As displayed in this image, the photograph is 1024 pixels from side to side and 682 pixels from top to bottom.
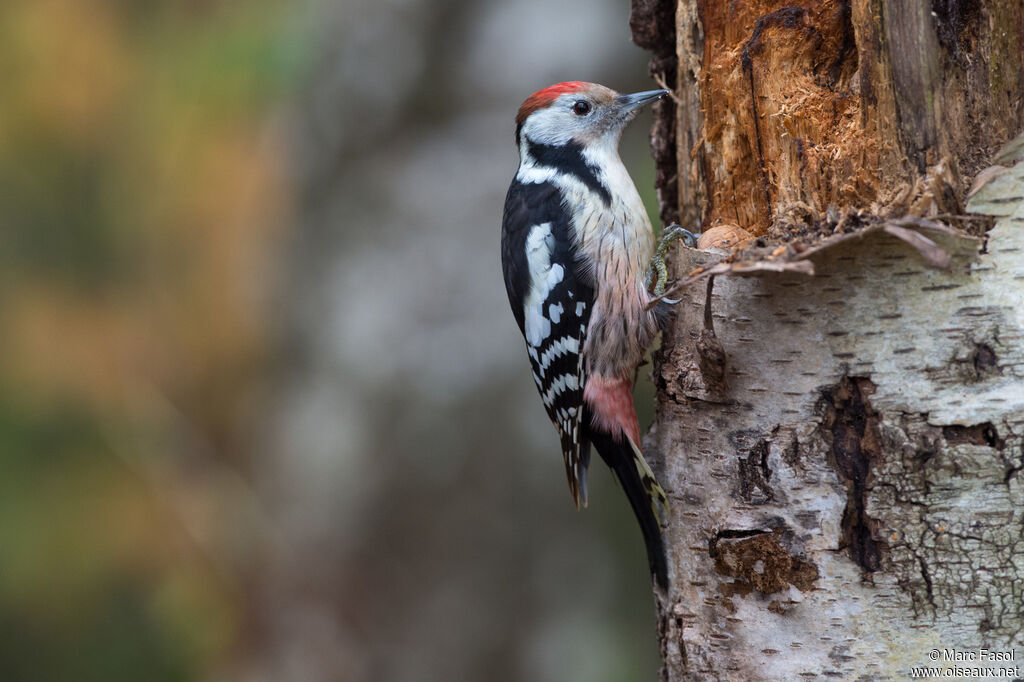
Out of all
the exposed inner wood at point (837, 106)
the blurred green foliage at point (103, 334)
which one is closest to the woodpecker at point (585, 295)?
the exposed inner wood at point (837, 106)

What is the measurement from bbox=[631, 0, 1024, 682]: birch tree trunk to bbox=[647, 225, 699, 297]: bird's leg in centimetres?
32

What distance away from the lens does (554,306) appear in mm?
2848

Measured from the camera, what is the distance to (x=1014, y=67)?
6.45 ft

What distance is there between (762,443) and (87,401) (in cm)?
371

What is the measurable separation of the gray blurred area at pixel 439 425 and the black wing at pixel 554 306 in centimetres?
158

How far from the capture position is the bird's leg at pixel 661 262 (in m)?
2.61

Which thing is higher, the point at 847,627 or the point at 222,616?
the point at 847,627

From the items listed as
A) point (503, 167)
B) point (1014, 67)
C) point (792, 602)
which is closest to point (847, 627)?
point (792, 602)

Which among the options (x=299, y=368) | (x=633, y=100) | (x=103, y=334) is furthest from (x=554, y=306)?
(x=103, y=334)

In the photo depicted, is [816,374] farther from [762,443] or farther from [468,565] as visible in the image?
[468,565]

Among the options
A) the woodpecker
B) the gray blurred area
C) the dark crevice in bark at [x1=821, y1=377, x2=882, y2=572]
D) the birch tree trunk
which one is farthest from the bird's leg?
the gray blurred area

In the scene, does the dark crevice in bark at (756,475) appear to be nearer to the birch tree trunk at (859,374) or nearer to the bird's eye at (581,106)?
the birch tree trunk at (859,374)

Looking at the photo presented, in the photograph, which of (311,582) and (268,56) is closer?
(268,56)

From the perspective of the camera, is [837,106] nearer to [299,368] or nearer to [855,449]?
[855,449]
